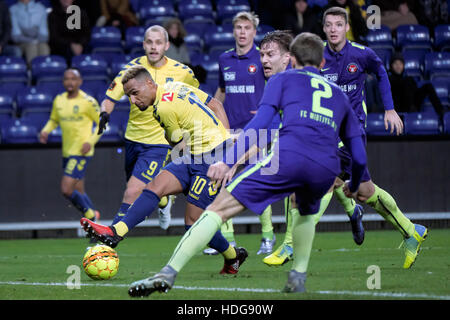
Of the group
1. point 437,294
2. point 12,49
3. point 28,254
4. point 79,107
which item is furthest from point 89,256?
point 12,49

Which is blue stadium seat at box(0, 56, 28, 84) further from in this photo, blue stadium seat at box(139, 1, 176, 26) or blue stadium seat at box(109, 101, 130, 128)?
blue stadium seat at box(139, 1, 176, 26)

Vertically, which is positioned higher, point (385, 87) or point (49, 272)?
point (385, 87)

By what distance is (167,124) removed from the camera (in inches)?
299

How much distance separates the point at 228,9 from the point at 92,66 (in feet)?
10.8

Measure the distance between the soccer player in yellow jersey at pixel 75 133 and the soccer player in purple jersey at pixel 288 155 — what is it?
762 cm

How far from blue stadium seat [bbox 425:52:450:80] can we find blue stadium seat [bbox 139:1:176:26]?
5.04 metres

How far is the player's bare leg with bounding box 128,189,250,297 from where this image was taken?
5.48m

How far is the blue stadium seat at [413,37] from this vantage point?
1636 cm

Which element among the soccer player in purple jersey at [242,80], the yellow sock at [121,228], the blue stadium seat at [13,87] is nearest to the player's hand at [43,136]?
the blue stadium seat at [13,87]

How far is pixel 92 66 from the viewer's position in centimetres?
1591

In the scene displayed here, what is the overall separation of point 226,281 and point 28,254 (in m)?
4.61

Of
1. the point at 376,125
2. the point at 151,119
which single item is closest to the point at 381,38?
the point at 376,125

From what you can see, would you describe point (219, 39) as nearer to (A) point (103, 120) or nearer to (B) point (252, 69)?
(B) point (252, 69)
